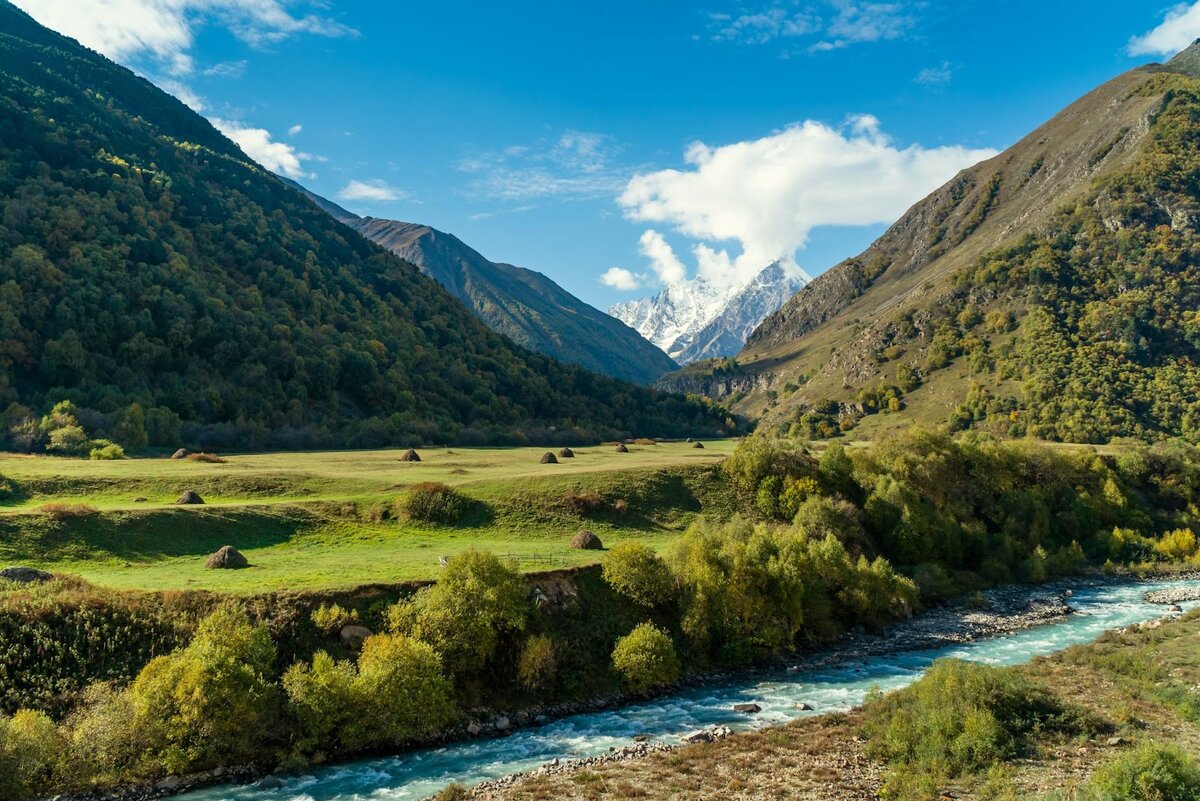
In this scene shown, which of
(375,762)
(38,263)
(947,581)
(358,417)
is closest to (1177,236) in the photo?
(947,581)

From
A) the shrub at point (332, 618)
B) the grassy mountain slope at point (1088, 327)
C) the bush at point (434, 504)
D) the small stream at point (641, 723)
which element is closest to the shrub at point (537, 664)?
the small stream at point (641, 723)

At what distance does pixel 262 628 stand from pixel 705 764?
71.8 ft

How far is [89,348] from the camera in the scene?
10338 centimetres

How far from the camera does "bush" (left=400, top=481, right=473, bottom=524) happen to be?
57719mm

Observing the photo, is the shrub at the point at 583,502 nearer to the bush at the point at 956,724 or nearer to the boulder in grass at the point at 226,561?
the boulder in grass at the point at 226,561

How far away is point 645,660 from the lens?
39.4m

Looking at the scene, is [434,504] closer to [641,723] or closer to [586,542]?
[586,542]

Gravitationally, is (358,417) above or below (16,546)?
above

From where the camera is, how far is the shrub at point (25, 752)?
24.6 meters

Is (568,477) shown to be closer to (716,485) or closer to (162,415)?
(716,485)

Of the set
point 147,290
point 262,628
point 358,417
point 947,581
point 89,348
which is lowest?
point 947,581

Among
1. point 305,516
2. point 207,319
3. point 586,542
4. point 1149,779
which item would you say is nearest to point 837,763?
point 1149,779

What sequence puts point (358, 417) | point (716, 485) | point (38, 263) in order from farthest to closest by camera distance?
point (358, 417), point (38, 263), point (716, 485)

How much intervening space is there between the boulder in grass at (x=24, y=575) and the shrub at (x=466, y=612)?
17.6 meters
